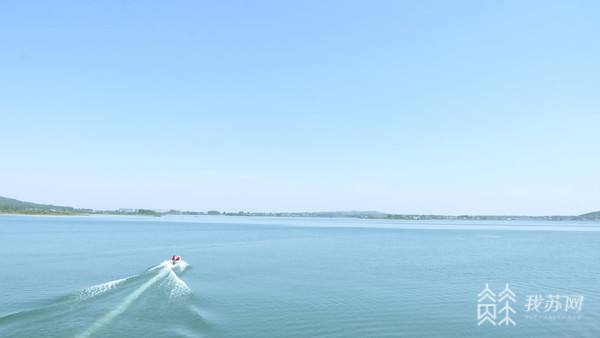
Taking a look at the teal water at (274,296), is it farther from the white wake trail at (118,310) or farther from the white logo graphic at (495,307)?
the white logo graphic at (495,307)

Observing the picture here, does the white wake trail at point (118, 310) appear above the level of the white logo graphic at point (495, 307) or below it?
above

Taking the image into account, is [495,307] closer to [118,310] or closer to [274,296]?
[274,296]

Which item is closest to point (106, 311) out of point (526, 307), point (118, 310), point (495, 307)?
point (118, 310)

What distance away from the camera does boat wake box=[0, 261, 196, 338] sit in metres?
15.2

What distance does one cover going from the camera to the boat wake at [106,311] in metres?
15.2

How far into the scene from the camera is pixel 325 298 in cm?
2120

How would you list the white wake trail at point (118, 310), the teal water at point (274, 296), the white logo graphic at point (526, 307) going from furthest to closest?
the white logo graphic at point (526, 307), the teal water at point (274, 296), the white wake trail at point (118, 310)

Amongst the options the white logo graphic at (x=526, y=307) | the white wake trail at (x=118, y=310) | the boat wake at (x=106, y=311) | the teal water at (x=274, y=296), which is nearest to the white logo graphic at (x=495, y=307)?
the white logo graphic at (x=526, y=307)

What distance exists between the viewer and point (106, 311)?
1789cm

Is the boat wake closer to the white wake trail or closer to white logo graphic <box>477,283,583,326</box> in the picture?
the white wake trail

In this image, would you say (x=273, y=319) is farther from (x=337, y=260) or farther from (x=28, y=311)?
(x=337, y=260)

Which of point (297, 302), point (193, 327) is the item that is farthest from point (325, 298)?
point (193, 327)

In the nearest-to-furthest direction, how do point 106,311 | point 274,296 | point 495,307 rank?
point 106,311 → point 495,307 → point 274,296

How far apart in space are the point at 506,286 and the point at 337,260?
15.3 metres
